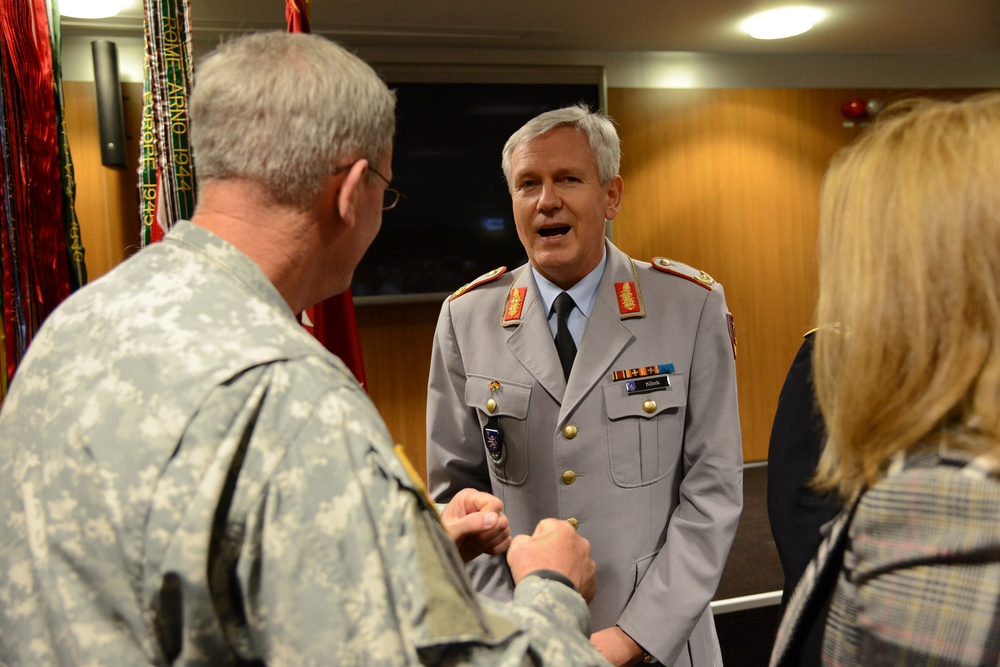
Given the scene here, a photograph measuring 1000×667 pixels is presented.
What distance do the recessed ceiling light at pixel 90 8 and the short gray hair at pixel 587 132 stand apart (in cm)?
271

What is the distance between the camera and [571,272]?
1.72 meters

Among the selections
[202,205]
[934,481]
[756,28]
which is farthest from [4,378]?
[756,28]

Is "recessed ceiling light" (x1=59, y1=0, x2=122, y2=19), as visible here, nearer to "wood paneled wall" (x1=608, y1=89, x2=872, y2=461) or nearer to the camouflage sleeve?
"wood paneled wall" (x1=608, y1=89, x2=872, y2=461)

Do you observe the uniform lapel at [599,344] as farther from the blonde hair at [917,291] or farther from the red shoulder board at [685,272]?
the blonde hair at [917,291]

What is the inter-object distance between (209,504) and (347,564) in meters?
0.13

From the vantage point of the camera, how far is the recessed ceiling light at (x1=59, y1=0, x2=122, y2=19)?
11.4 ft

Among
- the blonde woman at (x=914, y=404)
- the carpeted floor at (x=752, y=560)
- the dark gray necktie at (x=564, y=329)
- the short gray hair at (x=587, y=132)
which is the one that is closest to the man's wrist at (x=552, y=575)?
the blonde woman at (x=914, y=404)

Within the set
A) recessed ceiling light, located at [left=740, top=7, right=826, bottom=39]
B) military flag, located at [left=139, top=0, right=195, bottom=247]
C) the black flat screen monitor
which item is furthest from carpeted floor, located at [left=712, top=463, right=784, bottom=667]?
recessed ceiling light, located at [left=740, top=7, right=826, bottom=39]

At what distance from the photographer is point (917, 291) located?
776 millimetres

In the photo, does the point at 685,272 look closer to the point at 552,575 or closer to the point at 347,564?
the point at 552,575

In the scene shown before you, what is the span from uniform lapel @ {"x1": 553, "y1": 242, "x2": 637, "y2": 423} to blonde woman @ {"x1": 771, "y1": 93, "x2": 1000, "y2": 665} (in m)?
0.79

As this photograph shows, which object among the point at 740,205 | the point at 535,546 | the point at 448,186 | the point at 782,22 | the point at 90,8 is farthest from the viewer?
the point at 740,205

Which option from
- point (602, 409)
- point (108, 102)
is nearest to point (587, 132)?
point (602, 409)

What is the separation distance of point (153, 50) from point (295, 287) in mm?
983
